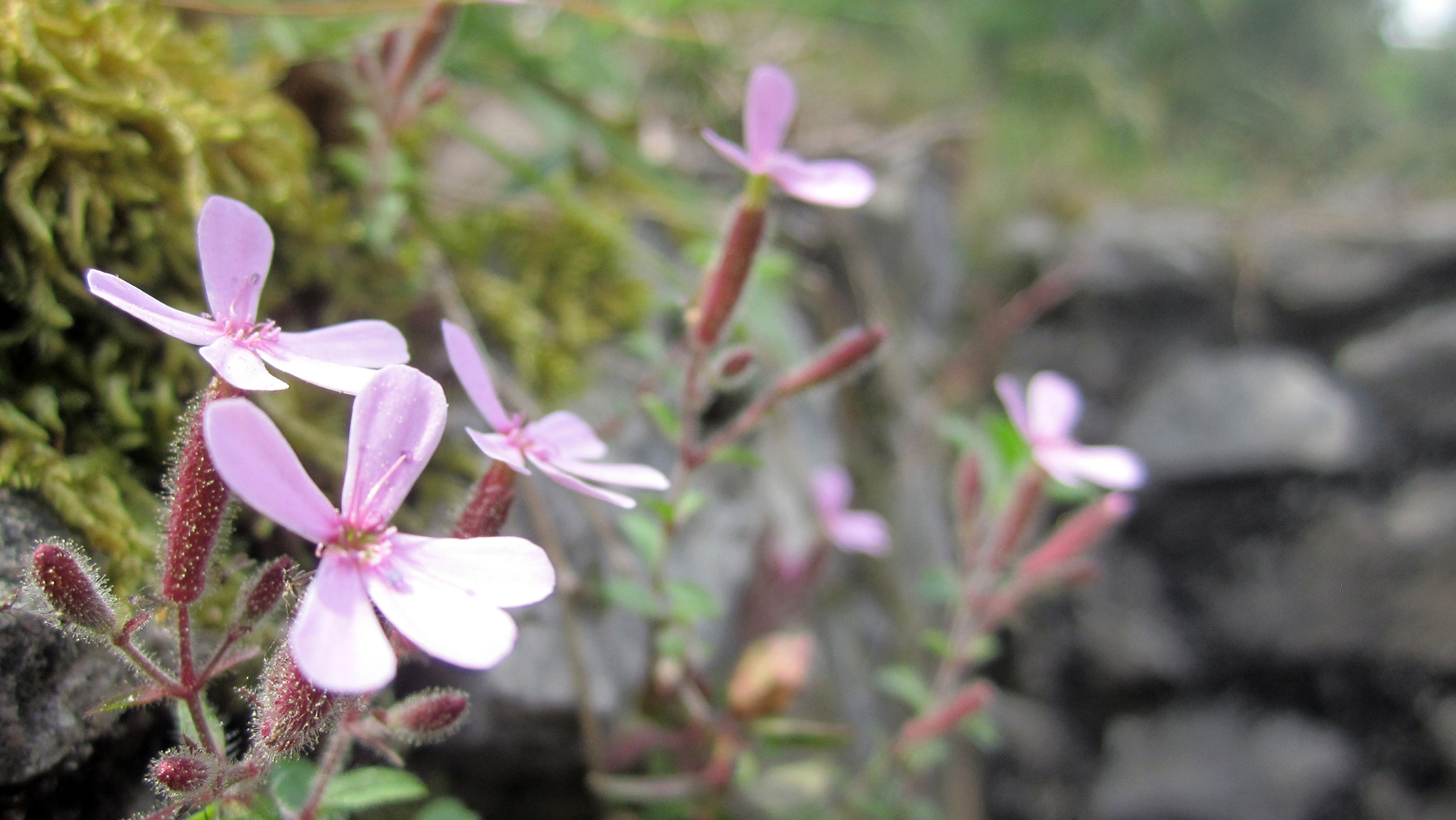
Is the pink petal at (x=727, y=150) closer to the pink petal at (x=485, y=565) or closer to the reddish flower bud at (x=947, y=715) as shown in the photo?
the pink petal at (x=485, y=565)

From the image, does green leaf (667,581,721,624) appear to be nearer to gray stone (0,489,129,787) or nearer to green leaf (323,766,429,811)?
green leaf (323,766,429,811)

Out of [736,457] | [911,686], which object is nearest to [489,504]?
[736,457]

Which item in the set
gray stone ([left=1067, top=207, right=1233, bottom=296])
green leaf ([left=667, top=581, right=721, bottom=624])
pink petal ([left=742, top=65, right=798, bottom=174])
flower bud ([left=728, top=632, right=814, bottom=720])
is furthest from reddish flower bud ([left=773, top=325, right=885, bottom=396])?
gray stone ([left=1067, top=207, right=1233, bottom=296])

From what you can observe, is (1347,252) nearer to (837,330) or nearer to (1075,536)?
(837,330)

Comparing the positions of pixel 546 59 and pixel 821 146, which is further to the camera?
pixel 821 146

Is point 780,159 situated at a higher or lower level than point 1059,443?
lower

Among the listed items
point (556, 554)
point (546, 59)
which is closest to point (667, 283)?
point (546, 59)

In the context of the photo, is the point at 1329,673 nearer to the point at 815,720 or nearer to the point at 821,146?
the point at 815,720
